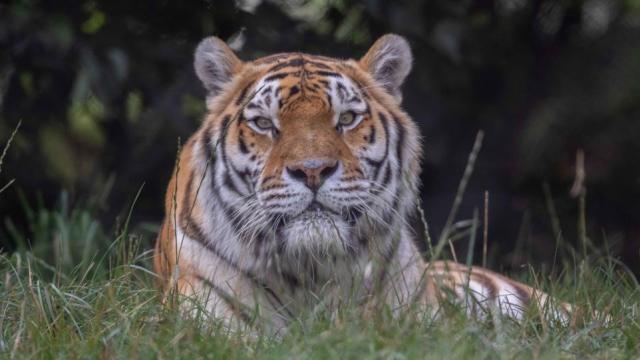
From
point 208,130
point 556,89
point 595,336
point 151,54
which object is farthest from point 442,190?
point 595,336

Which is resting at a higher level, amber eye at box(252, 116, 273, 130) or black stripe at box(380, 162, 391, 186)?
amber eye at box(252, 116, 273, 130)

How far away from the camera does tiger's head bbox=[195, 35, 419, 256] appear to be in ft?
12.6

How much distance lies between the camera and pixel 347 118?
162 inches

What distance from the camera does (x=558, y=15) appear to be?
622 cm

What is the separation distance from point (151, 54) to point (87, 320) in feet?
6.95

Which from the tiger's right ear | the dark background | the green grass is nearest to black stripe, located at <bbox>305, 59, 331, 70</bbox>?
the tiger's right ear

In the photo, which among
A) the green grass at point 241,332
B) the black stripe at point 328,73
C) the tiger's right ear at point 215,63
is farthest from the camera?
the tiger's right ear at point 215,63

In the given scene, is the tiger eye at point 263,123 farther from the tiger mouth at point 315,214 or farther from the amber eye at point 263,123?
the tiger mouth at point 315,214

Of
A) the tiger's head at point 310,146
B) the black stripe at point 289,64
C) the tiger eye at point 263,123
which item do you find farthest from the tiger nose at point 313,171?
the black stripe at point 289,64

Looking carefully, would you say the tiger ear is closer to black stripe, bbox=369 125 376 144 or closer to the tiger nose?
black stripe, bbox=369 125 376 144

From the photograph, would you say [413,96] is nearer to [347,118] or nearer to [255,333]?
[347,118]

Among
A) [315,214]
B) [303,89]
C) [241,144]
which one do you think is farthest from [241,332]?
[303,89]

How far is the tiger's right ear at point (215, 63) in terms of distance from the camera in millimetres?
4336

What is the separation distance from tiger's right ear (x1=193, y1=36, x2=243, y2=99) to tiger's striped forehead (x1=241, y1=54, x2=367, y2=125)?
4.7 inches
